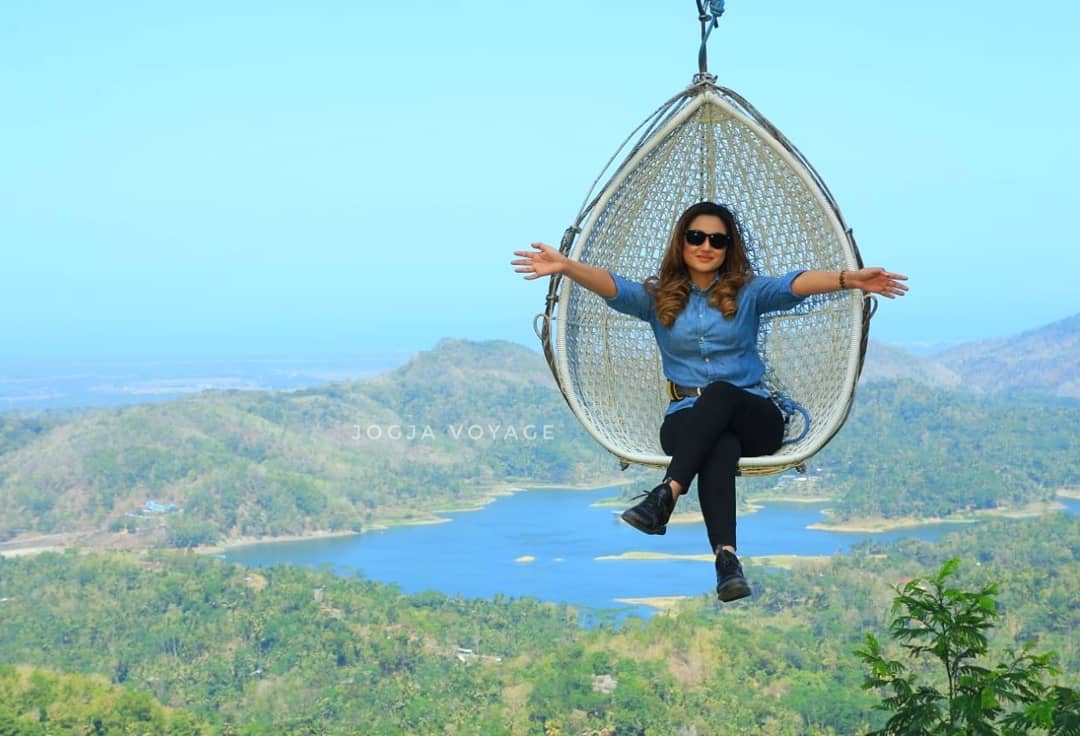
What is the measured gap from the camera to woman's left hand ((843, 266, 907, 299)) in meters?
2.50

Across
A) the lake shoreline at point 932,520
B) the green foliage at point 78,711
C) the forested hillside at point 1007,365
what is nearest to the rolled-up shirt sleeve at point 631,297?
the green foliage at point 78,711

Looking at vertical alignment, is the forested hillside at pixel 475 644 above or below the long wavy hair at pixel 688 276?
below

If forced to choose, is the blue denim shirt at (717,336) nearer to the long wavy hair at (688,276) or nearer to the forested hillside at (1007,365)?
the long wavy hair at (688,276)

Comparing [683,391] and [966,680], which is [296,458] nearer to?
[966,680]

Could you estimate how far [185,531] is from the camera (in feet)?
130

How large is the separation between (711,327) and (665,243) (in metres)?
0.68

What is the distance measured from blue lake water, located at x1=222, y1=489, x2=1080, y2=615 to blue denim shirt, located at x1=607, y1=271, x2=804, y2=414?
25590mm

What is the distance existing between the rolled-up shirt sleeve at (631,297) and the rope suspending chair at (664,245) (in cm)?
23

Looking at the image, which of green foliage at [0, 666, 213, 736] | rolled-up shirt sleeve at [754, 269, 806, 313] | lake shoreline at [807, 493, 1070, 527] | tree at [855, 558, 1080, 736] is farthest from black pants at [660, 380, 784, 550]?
lake shoreline at [807, 493, 1070, 527]

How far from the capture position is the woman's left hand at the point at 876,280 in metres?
2.50

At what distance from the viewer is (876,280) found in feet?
8.25

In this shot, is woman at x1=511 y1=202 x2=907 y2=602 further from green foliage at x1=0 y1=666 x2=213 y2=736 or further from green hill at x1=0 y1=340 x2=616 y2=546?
green hill at x1=0 y1=340 x2=616 y2=546

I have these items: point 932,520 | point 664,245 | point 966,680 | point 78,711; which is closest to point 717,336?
point 664,245

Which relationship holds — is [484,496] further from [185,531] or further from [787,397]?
[787,397]
